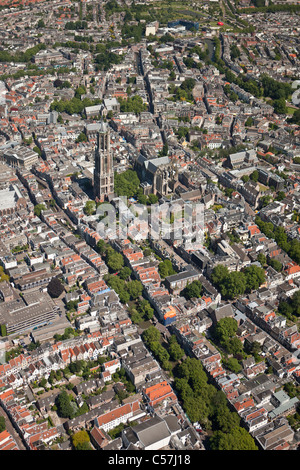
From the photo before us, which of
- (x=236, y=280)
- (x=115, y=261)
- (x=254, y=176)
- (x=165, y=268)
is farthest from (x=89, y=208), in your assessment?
(x=254, y=176)

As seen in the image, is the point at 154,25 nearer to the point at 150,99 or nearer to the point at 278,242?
the point at 150,99

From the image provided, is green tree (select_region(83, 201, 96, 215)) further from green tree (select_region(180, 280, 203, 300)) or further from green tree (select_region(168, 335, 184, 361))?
green tree (select_region(168, 335, 184, 361))

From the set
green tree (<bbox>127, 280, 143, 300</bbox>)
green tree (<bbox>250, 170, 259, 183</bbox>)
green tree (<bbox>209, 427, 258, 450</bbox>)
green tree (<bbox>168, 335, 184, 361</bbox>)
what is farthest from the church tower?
green tree (<bbox>209, 427, 258, 450</bbox>)

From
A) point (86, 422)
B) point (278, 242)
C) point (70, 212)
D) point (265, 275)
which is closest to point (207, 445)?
point (86, 422)

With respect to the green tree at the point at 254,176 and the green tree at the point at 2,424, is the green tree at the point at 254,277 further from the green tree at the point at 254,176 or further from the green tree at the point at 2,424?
the green tree at the point at 2,424

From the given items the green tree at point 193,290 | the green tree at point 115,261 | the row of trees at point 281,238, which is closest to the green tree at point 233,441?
the green tree at point 193,290

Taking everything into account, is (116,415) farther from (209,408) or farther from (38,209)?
(38,209)

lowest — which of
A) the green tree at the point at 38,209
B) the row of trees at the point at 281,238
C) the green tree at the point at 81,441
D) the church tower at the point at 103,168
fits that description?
the row of trees at the point at 281,238
